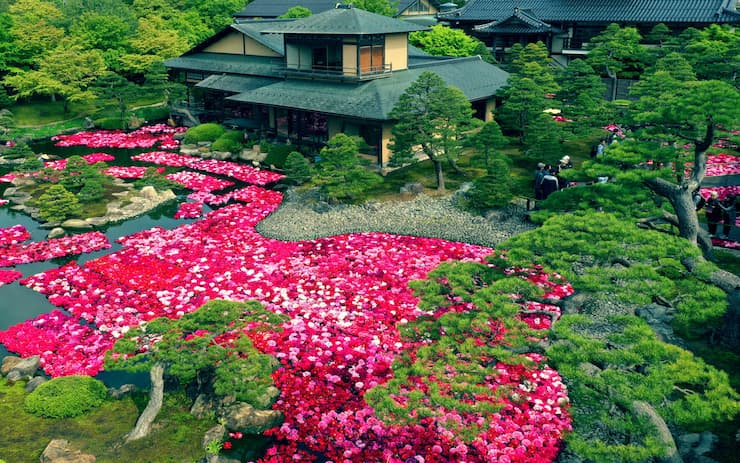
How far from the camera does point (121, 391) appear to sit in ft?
49.3

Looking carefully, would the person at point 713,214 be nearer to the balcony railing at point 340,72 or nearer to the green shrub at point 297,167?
the green shrub at point 297,167

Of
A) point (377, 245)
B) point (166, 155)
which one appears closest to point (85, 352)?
point (377, 245)

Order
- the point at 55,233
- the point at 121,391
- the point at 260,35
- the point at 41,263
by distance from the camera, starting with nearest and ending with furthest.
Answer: the point at 121,391 < the point at 41,263 < the point at 55,233 < the point at 260,35

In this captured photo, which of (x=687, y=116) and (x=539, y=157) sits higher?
(x=687, y=116)

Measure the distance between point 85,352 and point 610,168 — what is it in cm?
1645

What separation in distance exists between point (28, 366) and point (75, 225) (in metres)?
12.3

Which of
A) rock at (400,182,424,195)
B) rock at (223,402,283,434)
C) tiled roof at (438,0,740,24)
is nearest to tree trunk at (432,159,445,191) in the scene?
rock at (400,182,424,195)

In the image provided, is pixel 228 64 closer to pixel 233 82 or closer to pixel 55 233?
pixel 233 82

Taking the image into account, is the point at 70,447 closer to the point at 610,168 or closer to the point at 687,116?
the point at 610,168

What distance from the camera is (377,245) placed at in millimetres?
23219

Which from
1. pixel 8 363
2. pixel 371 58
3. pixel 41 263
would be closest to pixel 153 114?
pixel 371 58

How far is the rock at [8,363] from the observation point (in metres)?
16.0

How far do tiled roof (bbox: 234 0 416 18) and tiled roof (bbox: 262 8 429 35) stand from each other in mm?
42721

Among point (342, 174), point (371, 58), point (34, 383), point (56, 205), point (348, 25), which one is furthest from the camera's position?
point (371, 58)
